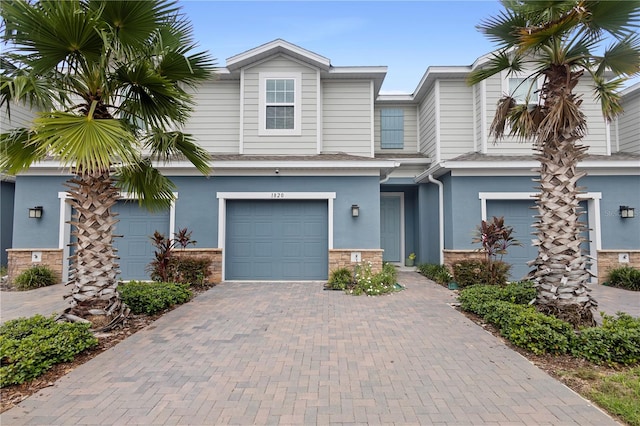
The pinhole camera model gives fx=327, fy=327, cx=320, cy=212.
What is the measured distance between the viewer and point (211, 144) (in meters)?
11.1

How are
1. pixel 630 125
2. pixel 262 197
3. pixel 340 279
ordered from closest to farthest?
pixel 340 279 → pixel 262 197 → pixel 630 125

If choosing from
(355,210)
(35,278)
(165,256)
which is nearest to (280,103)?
(355,210)

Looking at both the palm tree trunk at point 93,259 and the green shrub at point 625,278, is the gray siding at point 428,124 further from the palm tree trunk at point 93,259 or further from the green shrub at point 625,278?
the palm tree trunk at point 93,259

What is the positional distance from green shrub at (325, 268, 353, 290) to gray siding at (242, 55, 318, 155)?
155 inches

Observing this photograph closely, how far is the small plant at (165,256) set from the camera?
8.05 metres

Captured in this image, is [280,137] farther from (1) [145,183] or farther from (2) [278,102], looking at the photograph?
(1) [145,183]

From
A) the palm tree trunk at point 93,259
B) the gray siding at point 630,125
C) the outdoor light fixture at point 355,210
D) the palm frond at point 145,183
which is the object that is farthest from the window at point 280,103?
the gray siding at point 630,125

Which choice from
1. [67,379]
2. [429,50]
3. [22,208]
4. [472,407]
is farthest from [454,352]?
[22,208]

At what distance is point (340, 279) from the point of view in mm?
8633

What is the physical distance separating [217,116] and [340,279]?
6886 millimetres

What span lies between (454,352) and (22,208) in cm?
1159

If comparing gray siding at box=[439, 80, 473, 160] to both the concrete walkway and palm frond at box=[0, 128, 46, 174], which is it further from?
palm frond at box=[0, 128, 46, 174]

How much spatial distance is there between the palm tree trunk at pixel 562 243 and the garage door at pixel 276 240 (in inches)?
216

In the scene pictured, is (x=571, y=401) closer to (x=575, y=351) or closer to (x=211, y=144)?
(x=575, y=351)
